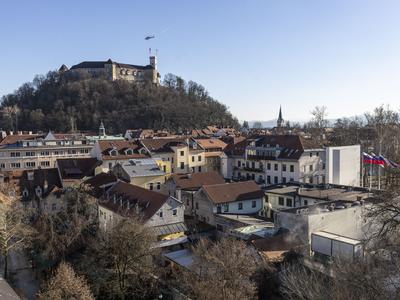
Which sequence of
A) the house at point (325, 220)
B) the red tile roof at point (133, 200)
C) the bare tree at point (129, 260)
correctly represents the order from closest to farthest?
the bare tree at point (129, 260), the house at point (325, 220), the red tile roof at point (133, 200)

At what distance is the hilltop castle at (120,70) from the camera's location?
138750 mm

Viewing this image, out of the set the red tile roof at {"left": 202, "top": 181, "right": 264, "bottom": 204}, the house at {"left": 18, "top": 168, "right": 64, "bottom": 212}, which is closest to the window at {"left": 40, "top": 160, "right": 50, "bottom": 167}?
the house at {"left": 18, "top": 168, "right": 64, "bottom": 212}

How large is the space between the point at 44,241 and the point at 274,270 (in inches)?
753

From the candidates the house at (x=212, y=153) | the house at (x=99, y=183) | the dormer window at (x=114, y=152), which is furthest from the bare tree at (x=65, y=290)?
the house at (x=212, y=153)

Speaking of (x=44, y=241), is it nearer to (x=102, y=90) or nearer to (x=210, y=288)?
(x=210, y=288)

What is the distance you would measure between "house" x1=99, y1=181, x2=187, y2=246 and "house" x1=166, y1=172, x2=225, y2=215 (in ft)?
19.4

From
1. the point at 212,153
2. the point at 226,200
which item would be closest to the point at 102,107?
the point at 212,153

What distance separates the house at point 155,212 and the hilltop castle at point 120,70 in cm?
10839

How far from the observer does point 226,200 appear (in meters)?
35.7

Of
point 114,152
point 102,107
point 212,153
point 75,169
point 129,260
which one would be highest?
point 102,107

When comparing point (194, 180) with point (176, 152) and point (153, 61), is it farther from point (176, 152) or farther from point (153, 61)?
point (153, 61)

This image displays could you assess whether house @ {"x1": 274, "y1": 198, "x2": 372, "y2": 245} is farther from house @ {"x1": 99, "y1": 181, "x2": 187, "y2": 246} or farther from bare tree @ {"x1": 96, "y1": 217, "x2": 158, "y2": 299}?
bare tree @ {"x1": 96, "y1": 217, "x2": 158, "y2": 299}

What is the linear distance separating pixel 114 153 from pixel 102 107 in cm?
7313

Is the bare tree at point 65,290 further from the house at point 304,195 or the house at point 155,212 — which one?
the house at point 304,195
